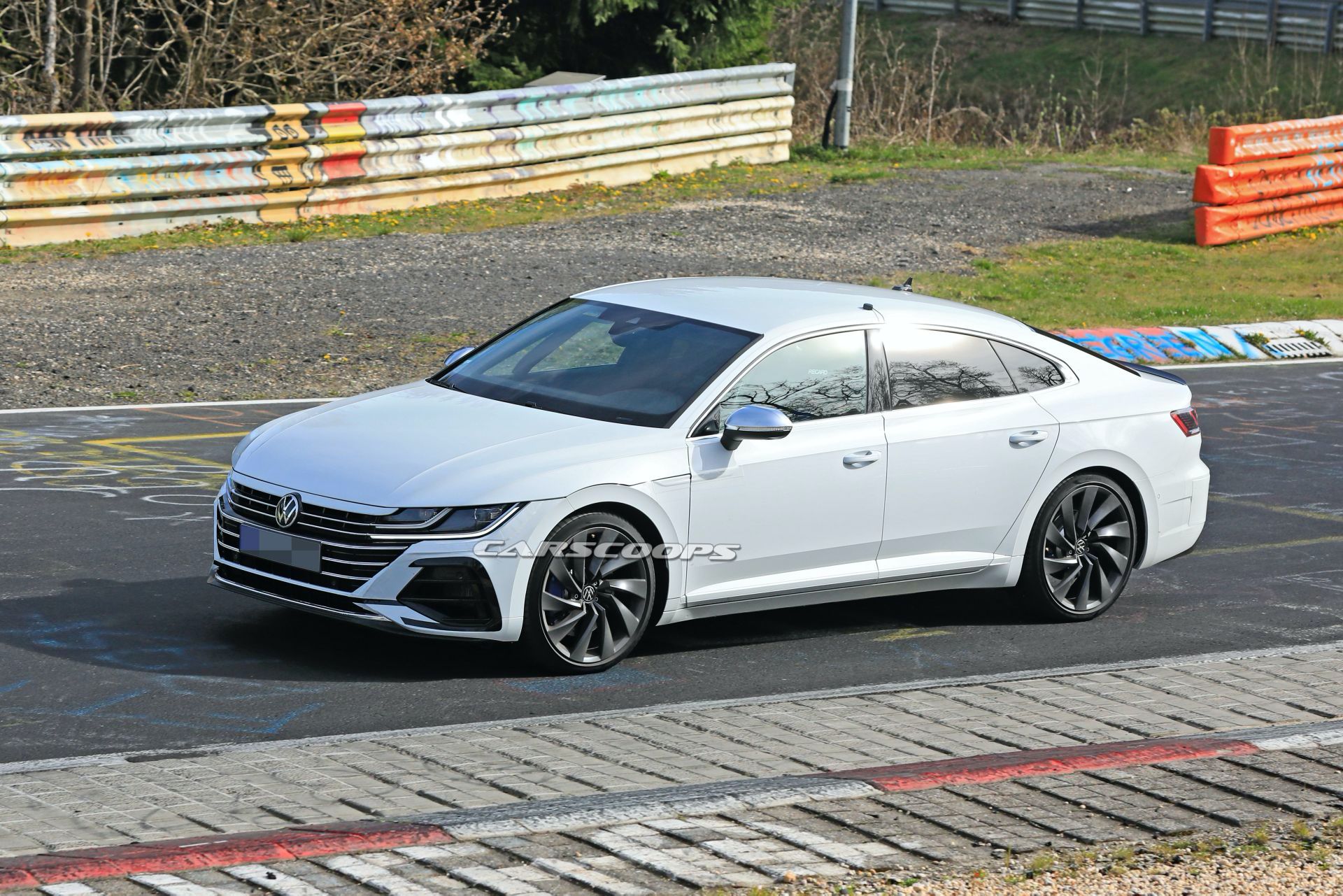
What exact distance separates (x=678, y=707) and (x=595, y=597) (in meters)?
0.74

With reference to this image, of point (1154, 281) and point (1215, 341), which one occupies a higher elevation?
point (1154, 281)

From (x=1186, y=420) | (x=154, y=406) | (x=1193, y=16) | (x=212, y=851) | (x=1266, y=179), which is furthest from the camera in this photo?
(x=1193, y=16)

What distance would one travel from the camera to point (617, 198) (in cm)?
2336

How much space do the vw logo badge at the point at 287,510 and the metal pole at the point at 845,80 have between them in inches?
825

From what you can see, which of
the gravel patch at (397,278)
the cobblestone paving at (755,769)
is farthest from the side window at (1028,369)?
the gravel patch at (397,278)

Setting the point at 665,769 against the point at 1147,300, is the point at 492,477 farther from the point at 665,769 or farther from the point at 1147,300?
the point at 1147,300

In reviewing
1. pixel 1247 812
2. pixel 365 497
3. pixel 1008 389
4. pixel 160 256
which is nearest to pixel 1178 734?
pixel 1247 812

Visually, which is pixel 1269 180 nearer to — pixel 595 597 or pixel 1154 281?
pixel 1154 281

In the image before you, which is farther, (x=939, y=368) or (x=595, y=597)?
(x=939, y=368)

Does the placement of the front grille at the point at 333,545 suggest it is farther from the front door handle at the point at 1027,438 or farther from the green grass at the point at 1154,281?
the green grass at the point at 1154,281

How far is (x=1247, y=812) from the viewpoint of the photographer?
5945mm

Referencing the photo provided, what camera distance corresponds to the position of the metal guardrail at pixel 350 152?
1861 cm

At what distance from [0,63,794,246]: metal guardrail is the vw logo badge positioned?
37.9ft

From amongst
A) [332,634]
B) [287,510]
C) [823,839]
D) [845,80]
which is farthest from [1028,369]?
[845,80]
